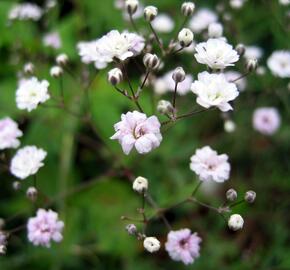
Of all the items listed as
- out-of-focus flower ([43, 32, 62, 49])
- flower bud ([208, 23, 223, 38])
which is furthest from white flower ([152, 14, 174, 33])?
flower bud ([208, 23, 223, 38])

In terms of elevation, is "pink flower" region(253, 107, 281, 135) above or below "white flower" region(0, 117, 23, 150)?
below

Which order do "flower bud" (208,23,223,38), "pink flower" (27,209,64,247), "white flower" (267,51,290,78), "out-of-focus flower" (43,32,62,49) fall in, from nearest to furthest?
1. "pink flower" (27,209,64,247)
2. "flower bud" (208,23,223,38)
3. "white flower" (267,51,290,78)
4. "out-of-focus flower" (43,32,62,49)

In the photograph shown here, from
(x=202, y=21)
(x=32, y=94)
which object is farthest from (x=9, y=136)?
(x=202, y=21)

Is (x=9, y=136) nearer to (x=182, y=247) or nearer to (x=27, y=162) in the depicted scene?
(x=27, y=162)

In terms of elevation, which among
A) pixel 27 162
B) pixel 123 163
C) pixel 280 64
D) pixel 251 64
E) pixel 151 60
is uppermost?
pixel 151 60

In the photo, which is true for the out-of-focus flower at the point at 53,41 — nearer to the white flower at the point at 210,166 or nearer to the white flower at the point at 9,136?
the white flower at the point at 9,136

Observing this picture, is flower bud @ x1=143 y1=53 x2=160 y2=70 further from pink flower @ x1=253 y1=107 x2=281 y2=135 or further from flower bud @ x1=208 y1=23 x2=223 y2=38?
pink flower @ x1=253 y1=107 x2=281 y2=135

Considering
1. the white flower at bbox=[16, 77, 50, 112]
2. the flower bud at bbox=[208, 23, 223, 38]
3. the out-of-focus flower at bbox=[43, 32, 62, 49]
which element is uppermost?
the white flower at bbox=[16, 77, 50, 112]

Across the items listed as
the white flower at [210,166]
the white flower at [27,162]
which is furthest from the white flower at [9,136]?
the white flower at [210,166]

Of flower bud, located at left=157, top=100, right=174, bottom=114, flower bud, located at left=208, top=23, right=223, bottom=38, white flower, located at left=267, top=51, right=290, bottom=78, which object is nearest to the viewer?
flower bud, located at left=157, top=100, right=174, bottom=114
